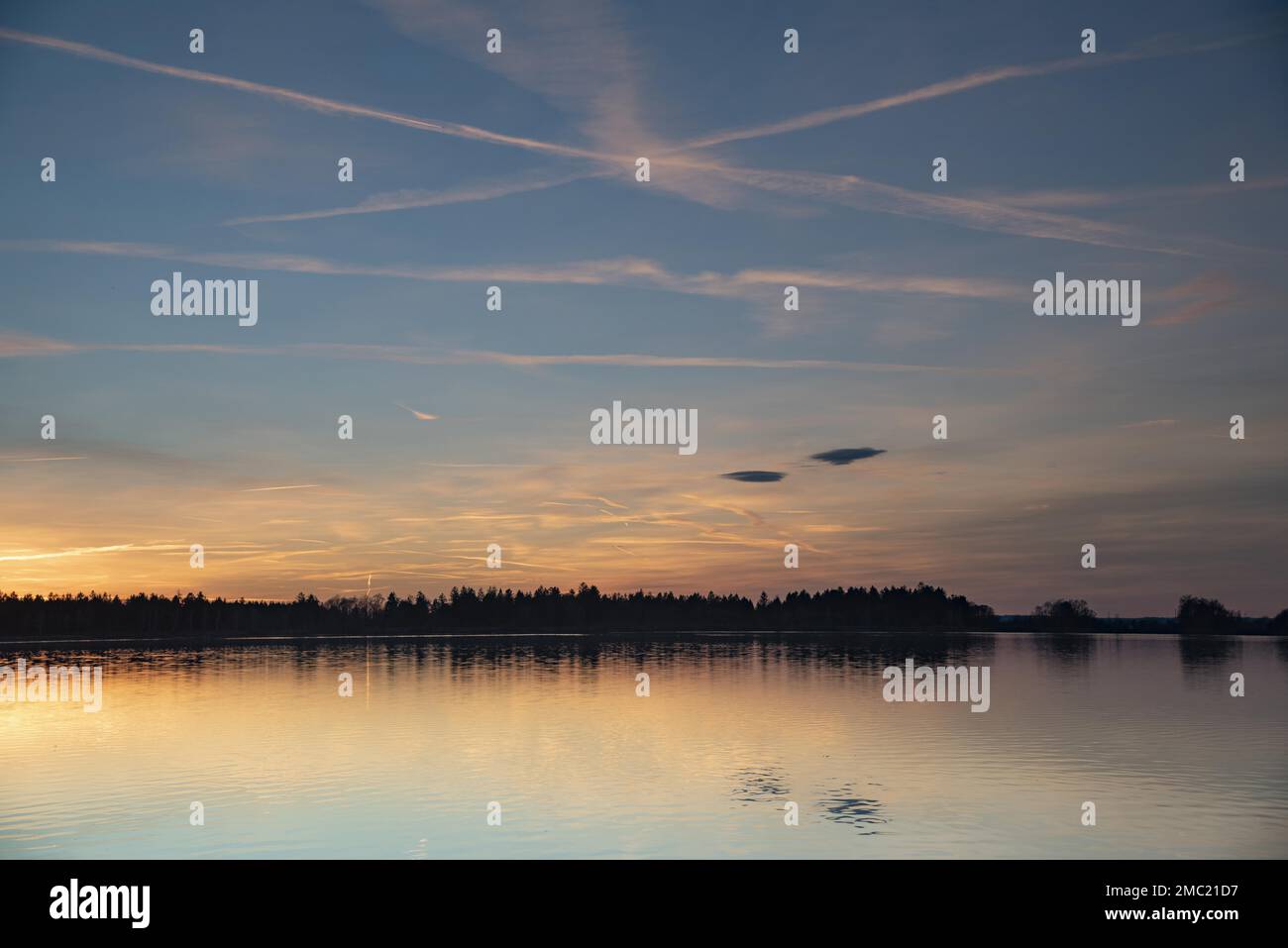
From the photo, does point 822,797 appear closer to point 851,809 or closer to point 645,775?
point 851,809

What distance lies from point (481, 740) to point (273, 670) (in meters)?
83.5

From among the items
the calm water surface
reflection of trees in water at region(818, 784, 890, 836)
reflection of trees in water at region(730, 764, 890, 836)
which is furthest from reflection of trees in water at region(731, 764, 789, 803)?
reflection of trees in water at region(818, 784, 890, 836)

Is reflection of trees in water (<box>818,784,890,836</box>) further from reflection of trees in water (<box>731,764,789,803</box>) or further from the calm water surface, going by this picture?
reflection of trees in water (<box>731,764,789,803</box>)

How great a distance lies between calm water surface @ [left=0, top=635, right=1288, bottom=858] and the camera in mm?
34688

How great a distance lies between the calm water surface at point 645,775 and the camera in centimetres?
3469

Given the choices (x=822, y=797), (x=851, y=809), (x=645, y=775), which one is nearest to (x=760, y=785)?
(x=822, y=797)

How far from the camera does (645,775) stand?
153ft

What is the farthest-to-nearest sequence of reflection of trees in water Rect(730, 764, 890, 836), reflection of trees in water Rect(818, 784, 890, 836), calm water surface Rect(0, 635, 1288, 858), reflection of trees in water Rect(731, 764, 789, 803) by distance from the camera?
reflection of trees in water Rect(731, 764, 789, 803) < reflection of trees in water Rect(730, 764, 890, 836) < reflection of trees in water Rect(818, 784, 890, 836) < calm water surface Rect(0, 635, 1288, 858)

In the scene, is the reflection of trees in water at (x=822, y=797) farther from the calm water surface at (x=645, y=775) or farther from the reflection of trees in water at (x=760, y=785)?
the calm water surface at (x=645, y=775)

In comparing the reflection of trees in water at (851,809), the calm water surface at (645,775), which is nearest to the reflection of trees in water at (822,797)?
the reflection of trees in water at (851,809)
